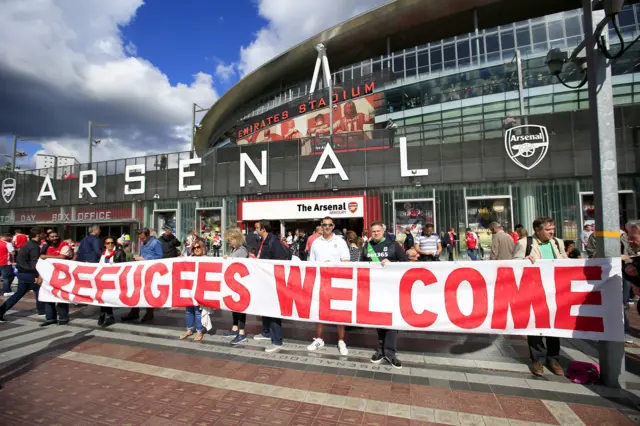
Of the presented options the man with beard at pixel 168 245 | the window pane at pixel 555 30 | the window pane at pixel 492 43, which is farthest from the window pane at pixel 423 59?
the man with beard at pixel 168 245

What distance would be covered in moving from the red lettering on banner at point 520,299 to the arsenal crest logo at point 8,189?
34433 mm

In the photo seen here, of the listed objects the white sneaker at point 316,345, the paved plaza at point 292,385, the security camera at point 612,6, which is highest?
the security camera at point 612,6

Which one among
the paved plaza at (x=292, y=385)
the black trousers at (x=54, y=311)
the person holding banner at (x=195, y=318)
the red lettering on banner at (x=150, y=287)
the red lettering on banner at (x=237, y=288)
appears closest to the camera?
the paved plaza at (x=292, y=385)

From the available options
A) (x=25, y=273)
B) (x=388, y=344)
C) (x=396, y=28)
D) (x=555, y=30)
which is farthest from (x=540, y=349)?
(x=396, y=28)

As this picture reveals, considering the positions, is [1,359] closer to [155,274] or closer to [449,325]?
[155,274]

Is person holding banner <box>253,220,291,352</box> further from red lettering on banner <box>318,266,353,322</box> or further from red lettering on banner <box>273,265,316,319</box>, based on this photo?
red lettering on banner <box>318,266,353,322</box>

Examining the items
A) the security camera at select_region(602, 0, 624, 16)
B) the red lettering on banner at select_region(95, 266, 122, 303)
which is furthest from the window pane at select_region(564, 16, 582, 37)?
the red lettering on banner at select_region(95, 266, 122, 303)

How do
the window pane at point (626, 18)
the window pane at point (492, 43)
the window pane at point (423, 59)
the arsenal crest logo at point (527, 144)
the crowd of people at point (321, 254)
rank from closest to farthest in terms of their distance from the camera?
the crowd of people at point (321, 254)
the arsenal crest logo at point (527, 144)
the window pane at point (626, 18)
the window pane at point (492, 43)
the window pane at point (423, 59)

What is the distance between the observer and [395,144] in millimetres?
15938

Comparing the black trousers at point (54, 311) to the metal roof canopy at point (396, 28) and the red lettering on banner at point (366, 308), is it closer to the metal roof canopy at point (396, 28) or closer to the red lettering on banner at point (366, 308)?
the red lettering on banner at point (366, 308)

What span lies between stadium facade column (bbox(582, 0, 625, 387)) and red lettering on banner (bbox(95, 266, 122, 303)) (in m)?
8.14

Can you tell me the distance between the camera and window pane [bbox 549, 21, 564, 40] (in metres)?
24.1

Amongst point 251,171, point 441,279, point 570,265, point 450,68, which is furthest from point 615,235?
point 450,68

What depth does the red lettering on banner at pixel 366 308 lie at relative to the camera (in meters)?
4.79
